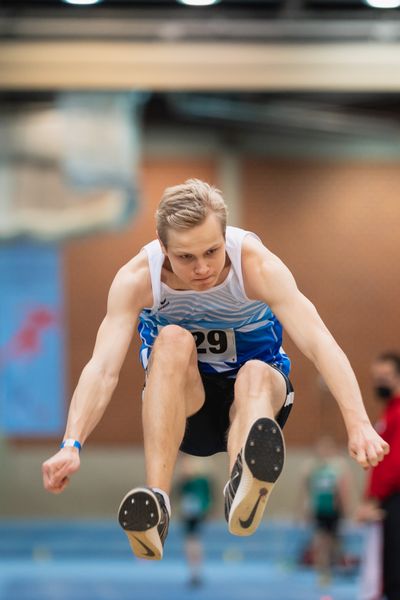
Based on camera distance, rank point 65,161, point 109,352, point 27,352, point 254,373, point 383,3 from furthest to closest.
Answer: point 27,352 < point 65,161 < point 383,3 < point 254,373 < point 109,352

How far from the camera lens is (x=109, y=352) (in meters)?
3.39

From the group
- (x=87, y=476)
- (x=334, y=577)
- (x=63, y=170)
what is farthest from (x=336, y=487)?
(x=63, y=170)

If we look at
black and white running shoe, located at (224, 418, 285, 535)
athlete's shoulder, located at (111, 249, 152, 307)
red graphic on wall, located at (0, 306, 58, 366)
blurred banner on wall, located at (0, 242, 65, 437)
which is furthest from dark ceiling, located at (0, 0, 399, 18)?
black and white running shoe, located at (224, 418, 285, 535)

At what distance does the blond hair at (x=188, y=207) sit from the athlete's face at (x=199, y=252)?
0.07 feet

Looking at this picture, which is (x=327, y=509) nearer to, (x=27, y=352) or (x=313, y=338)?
Result: (x=27, y=352)

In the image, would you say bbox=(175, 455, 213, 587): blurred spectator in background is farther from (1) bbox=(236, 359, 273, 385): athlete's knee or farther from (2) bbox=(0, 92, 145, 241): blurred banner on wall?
(1) bbox=(236, 359, 273, 385): athlete's knee

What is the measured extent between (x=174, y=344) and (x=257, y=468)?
50 centimetres

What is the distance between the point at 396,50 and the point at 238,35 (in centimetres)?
135

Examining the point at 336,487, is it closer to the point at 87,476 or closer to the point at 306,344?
the point at 87,476

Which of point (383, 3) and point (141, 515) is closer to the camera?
point (141, 515)

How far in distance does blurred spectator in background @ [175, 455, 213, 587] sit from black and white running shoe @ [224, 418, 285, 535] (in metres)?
5.89

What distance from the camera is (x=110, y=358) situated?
11.1ft

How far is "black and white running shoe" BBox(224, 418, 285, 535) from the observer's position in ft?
10.6

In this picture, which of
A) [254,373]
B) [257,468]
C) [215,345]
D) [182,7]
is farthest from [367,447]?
[182,7]
